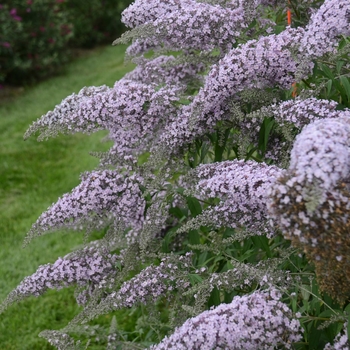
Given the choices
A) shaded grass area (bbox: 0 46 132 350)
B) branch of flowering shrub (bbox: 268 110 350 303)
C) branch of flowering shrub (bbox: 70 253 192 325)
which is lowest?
shaded grass area (bbox: 0 46 132 350)

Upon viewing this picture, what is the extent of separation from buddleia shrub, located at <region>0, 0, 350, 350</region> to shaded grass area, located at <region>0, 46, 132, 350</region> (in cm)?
120

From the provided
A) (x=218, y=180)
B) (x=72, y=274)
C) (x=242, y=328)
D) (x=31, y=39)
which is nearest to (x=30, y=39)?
(x=31, y=39)

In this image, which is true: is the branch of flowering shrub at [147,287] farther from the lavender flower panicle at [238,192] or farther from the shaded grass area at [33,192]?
the shaded grass area at [33,192]

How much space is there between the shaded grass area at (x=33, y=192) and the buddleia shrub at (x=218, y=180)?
1.20 meters

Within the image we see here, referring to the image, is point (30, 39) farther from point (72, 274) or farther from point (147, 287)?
point (147, 287)

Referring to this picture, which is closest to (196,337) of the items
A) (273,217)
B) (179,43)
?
(273,217)

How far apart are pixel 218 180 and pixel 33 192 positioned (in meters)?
4.43

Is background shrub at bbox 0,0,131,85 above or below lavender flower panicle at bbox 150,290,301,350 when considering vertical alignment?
below

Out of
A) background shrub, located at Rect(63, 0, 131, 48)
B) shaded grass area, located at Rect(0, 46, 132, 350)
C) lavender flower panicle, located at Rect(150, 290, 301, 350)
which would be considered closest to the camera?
lavender flower panicle, located at Rect(150, 290, 301, 350)

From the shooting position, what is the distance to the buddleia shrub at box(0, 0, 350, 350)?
1.67 m

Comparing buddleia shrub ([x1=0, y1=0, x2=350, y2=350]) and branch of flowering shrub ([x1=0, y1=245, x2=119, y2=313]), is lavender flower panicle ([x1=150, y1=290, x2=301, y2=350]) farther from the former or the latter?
branch of flowering shrub ([x1=0, y1=245, x2=119, y2=313])

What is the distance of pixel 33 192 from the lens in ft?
19.9

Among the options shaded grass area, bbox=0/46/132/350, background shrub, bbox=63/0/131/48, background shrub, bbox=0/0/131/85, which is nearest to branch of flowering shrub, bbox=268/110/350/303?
shaded grass area, bbox=0/46/132/350

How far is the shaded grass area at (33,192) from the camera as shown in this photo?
3.95 m
